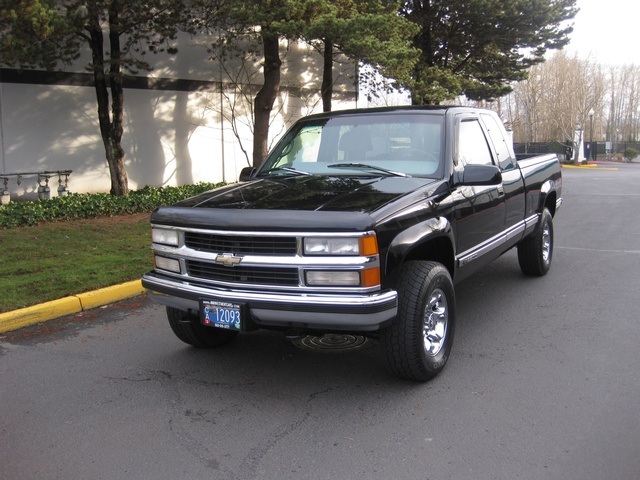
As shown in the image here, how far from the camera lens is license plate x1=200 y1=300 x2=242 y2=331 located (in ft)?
12.4

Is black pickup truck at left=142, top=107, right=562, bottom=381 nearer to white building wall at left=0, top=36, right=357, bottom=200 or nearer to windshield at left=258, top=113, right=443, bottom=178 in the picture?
windshield at left=258, top=113, right=443, bottom=178

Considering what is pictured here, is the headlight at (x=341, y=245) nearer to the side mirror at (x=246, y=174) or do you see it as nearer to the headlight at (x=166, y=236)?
the headlight at (x=166, y=236)

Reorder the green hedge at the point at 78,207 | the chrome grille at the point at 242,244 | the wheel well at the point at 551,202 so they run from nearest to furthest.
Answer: the chrome grille at the point at 242,244 → the wheel well at the point at 551,202 → the green hedge at the point at 78,207

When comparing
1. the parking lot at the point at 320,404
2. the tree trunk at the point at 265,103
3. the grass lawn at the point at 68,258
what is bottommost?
the parking lot at the point at 320,404

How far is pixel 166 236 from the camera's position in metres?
4.34

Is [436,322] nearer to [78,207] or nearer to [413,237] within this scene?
[413,237]

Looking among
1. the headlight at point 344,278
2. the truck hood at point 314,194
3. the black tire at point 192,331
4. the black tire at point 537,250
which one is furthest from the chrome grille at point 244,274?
the black tire at point 537,250

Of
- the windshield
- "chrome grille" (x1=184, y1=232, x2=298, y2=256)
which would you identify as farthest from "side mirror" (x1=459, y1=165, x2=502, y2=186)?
"chrome grille" (x1=184, y1=232, x2=298, y2=256)

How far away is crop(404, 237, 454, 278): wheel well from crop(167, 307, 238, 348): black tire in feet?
5.88

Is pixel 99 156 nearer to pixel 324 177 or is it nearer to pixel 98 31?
pixel 98 31

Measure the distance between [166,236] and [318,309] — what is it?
1.42 m

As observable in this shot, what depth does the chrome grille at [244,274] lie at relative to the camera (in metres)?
3.74

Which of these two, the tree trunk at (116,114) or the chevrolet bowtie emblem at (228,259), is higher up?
the tree trunk at (116,114)

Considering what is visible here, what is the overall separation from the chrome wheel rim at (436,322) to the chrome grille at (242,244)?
3.68 ft
